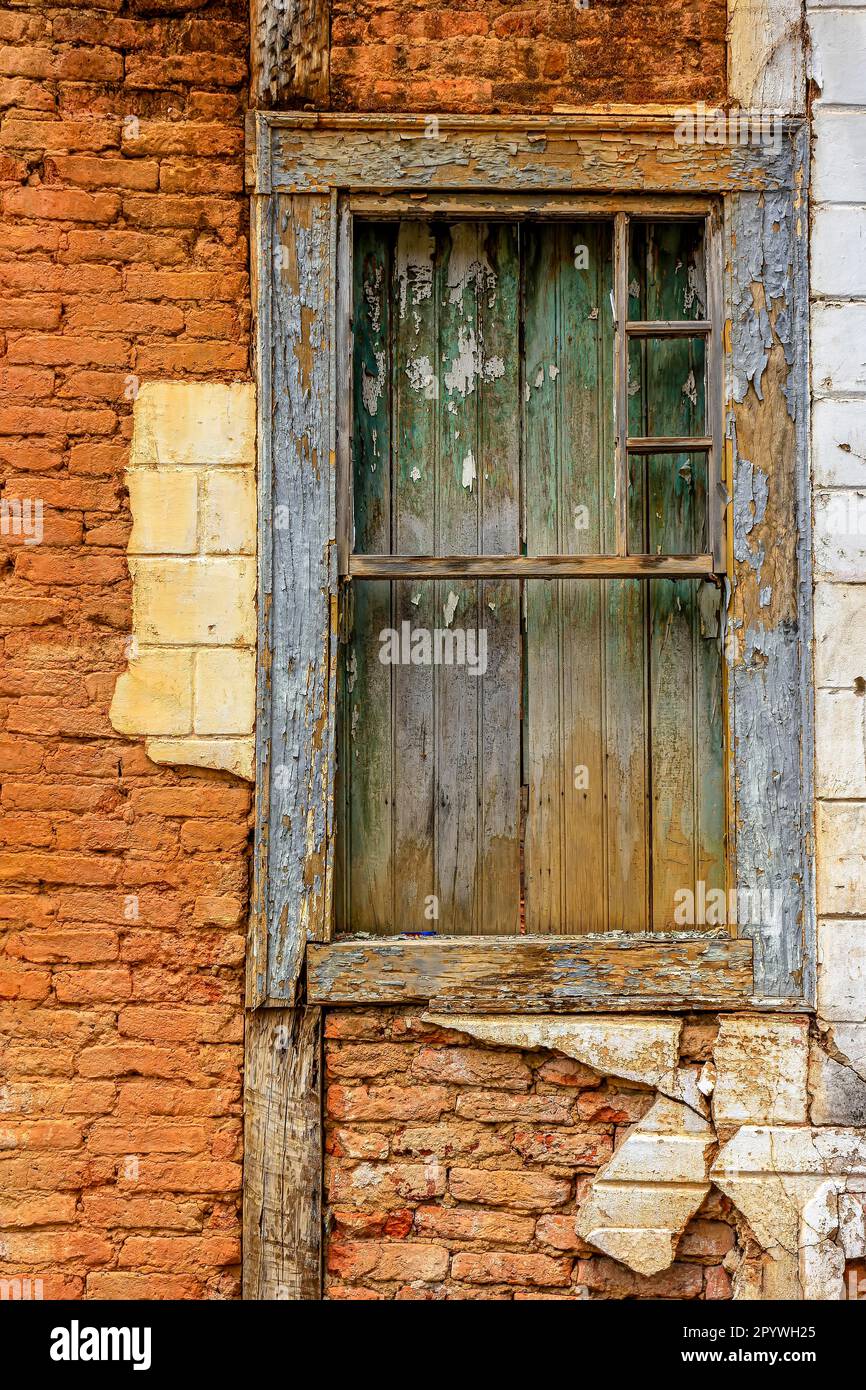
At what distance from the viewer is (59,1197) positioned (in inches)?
106

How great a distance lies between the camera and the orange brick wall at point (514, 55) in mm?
2787

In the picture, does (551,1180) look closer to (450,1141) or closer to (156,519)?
(450,1141)

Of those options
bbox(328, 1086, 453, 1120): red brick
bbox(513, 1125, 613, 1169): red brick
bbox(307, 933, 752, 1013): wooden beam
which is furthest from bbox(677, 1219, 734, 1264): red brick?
bbox(328, 1086, 453, 1120): red brick

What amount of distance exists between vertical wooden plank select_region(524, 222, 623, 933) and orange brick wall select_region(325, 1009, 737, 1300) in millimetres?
413

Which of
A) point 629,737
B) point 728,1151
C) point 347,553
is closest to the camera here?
point 728,1151

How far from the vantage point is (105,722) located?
2742mm

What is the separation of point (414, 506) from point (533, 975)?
1.24m

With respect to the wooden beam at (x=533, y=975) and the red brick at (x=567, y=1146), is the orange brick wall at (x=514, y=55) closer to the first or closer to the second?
the wooden beam at (x=533, y=975)

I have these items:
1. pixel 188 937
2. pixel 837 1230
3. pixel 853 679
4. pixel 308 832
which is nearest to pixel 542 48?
pixel 853 679

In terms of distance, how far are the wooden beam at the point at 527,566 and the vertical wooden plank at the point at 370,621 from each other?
0.40ft

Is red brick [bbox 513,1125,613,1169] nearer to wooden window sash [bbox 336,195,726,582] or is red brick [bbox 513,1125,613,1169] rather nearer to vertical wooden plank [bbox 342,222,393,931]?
vertical wooden plank [bbox 342,222,393,931]

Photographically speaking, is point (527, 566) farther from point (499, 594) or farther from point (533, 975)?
point (533, 975)

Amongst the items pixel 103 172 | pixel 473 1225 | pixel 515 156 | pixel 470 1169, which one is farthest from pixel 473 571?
pixel 473 1225

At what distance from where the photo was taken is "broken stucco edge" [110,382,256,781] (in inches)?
108
